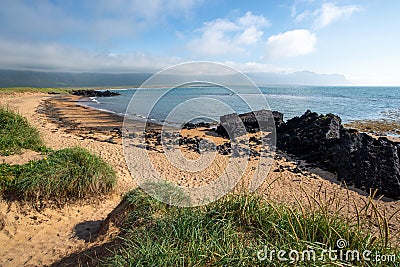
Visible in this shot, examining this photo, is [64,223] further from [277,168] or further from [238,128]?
[238,128]

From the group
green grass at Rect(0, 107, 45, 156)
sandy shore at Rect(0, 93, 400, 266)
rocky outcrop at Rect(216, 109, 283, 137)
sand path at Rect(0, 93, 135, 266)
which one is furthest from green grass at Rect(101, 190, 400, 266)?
rocky outcrop at Rect(216, 109, 283, 137)

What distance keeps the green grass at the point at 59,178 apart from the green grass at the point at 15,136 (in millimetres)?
2265

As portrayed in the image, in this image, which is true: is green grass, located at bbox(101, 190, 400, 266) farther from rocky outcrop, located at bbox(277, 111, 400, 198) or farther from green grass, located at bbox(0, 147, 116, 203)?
rocky outcrop, located at bbox(277, 111, 400, 198)

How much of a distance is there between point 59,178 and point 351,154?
10112mm

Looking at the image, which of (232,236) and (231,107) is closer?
(232,236)

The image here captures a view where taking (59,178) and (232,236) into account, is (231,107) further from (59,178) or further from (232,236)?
(232,236)

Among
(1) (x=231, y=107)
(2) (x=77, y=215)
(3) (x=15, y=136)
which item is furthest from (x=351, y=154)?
(1) (x=231, y=107)

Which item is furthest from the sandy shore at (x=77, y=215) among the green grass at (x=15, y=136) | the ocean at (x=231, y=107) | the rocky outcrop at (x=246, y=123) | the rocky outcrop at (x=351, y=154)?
the rocky outcrop at (x=246, y=123)

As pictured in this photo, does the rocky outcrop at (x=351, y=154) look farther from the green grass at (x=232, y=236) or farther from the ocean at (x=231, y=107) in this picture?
the green grass at (x=232, y=236)

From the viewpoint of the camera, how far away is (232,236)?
9.41 feet

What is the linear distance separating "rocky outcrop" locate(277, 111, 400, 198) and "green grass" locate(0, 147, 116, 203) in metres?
7.35

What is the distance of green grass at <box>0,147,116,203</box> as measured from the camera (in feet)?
17.4

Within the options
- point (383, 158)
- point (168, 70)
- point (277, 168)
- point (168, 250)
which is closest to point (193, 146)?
point (277, 168)

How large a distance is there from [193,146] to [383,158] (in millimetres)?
8575
